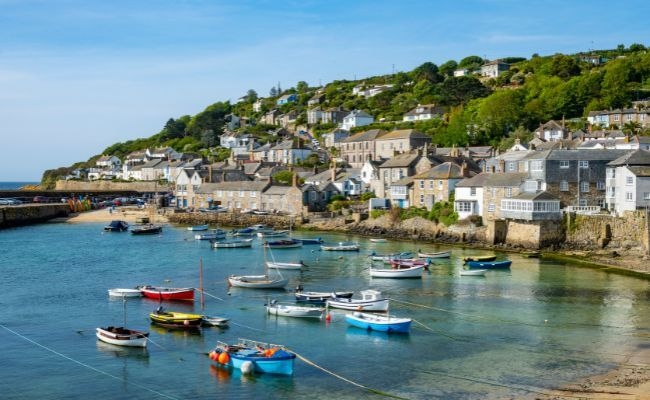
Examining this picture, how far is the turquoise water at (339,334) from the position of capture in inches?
934

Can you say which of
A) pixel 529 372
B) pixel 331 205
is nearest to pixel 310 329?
pixel 529 372

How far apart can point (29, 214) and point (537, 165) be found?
6239 centimetres

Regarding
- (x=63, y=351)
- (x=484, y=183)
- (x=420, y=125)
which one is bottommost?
(x=63, y=351)

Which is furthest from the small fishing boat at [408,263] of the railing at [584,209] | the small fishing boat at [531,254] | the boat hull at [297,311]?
the railing at [584,209]

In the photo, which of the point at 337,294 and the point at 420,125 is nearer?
the point at 337,294

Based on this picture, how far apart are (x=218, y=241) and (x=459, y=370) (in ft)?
133

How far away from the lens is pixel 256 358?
24.8 meters

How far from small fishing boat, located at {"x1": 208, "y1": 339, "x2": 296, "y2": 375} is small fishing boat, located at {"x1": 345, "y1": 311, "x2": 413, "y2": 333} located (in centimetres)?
603

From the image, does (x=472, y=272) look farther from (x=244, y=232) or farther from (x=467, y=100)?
(x=467, y=100)

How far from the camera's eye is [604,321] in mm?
31859

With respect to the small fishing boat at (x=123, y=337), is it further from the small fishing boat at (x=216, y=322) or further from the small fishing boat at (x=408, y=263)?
the small fishing boat at (x=408, y=263)

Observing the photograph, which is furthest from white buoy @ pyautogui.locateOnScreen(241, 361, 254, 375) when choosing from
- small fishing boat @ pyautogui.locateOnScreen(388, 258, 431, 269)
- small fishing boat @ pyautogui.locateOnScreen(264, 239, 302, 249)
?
small fishing boat @ pyautogui.locateOnScreen(264, 239, 302, 249)

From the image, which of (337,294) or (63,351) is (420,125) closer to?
(337,294)

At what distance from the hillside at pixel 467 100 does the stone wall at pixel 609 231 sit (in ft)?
114
